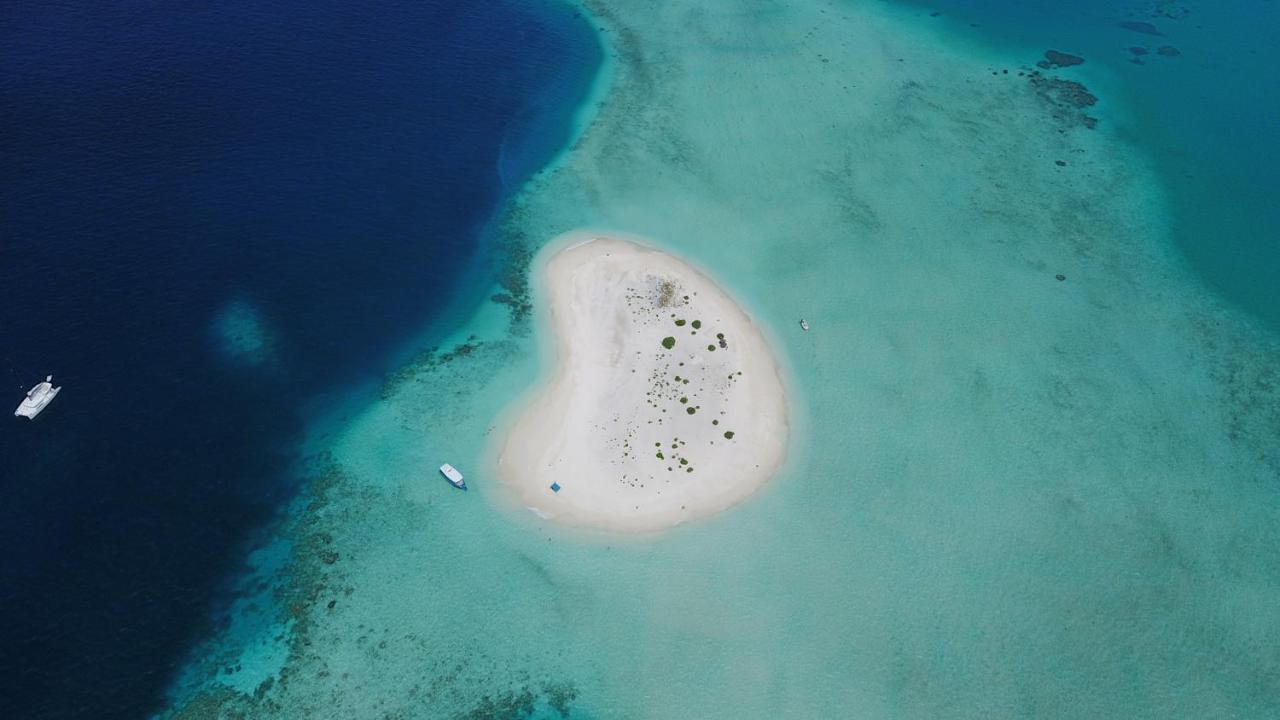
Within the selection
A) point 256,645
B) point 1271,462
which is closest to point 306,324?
point 256,645

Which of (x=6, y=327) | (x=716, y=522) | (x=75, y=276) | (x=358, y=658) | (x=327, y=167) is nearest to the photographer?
(x=358, y=658)

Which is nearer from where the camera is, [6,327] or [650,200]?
[6,327]

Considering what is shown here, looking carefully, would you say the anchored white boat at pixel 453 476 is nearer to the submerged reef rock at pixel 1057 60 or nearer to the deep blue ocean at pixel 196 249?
the deep blue ocean at pixel 196 249

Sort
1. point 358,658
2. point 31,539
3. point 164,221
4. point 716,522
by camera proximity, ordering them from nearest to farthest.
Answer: point 358,658, point 31,539, point 716,522, point 164,221

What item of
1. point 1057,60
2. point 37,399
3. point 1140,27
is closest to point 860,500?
point 37,399

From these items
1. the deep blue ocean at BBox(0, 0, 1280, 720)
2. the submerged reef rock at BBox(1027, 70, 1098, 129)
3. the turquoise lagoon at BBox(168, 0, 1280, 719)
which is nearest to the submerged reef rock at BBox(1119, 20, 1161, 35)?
the deep blue ocean at BBox(0, 0, 1280, 720)

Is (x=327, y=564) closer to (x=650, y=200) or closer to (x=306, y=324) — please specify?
(x=306, y=324)
